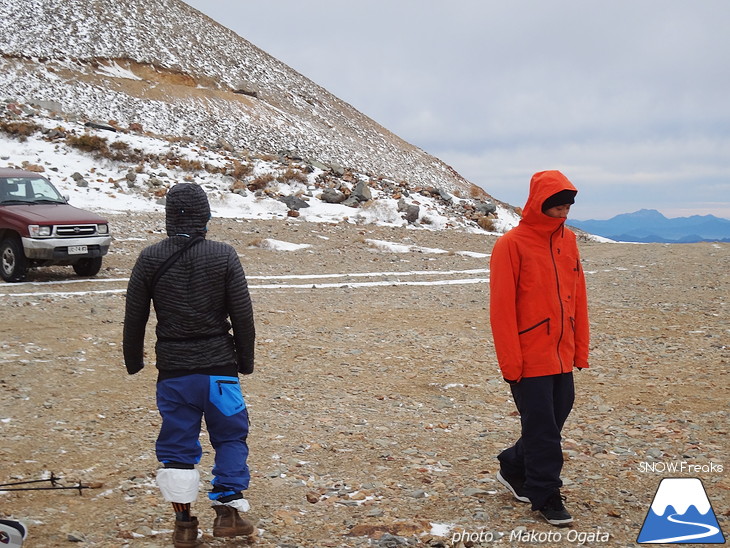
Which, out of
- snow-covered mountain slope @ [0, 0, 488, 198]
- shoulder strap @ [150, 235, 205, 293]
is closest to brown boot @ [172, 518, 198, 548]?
shoulder strap @ [150, 235, 205, 293]

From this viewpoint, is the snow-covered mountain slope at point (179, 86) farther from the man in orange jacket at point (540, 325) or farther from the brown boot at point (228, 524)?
the brown boot at point (228, 524)

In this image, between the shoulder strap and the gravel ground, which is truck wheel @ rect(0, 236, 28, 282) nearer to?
the gravel ground

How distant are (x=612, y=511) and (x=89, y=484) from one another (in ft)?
11.1

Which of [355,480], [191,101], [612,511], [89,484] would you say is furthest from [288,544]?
[191,101]

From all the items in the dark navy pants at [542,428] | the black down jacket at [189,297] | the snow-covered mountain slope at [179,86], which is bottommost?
the dark navy pants at [542,428]

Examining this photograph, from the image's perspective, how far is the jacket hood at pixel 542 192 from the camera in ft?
13.2

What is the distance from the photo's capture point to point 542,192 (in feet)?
13.3

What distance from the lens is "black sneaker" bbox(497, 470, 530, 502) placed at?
4.47 meters

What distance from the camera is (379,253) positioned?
754 inches

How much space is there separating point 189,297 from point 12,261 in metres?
11.1

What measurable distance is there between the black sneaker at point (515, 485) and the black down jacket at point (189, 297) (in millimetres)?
1917

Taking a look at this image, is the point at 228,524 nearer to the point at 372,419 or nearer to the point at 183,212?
the point at 183,212

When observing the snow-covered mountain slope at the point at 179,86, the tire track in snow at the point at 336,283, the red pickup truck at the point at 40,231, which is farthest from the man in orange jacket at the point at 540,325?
the snow-covered mountain slope at the point at 179,86

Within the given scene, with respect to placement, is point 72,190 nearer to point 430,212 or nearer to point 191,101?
point 430,212
